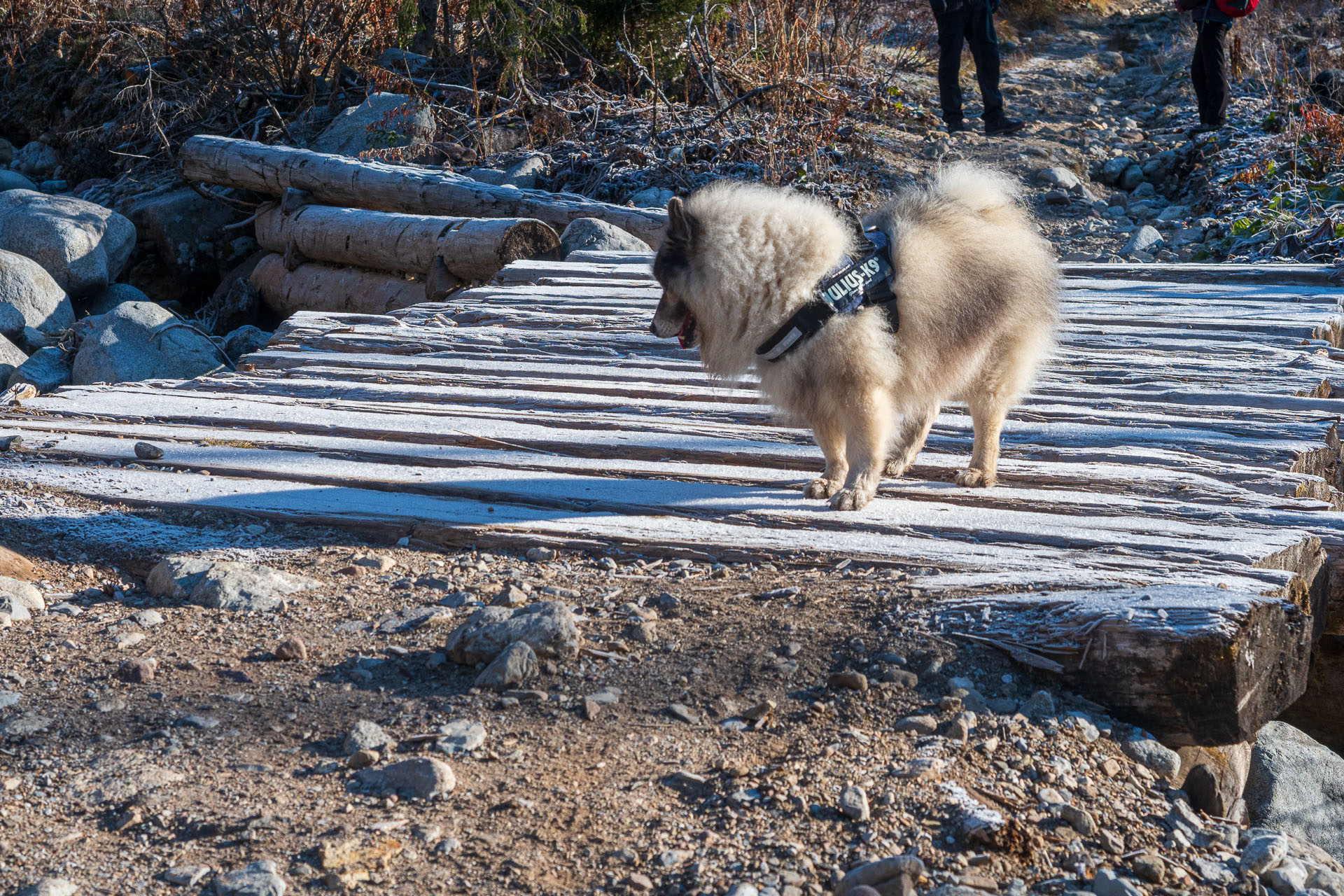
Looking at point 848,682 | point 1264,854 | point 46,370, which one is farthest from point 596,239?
point 1264,854

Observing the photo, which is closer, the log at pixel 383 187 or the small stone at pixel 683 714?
the small stone at pixel 683 714

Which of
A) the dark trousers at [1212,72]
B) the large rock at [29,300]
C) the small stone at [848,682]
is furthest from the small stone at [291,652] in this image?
the dark trousers at [1212,72]

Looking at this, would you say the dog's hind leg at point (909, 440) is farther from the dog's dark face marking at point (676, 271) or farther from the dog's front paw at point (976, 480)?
the dog's dark face marking at point (676, 271)

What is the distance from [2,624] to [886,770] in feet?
7.64

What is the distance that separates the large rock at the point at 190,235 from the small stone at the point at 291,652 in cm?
957

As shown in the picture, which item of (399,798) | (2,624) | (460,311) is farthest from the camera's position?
(460,311)

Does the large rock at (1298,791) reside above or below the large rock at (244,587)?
below

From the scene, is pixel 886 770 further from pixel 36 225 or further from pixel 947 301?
pixel 36 225

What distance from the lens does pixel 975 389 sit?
3910 mm

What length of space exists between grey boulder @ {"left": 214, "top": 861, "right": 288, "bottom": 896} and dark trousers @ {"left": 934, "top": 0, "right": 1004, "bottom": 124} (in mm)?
10912

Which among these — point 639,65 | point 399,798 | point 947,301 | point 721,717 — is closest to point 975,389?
point 947,301

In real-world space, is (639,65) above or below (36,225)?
above

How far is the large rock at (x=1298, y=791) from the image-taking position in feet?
10.00

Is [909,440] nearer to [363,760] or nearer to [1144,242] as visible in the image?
[363,760]
